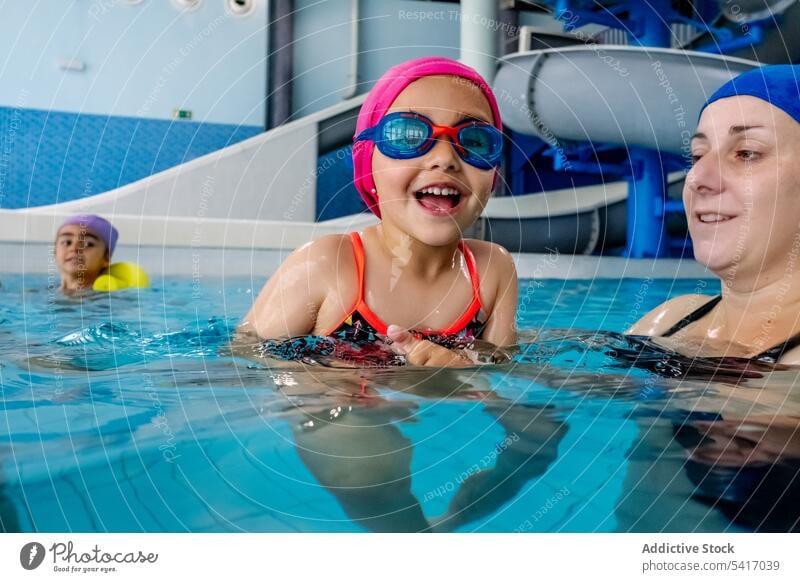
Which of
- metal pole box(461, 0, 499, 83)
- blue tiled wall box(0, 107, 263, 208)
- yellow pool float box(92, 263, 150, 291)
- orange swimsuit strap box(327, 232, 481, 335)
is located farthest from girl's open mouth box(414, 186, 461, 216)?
blue tiled wall box(0, 107, 263, 208)

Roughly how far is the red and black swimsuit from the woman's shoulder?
0.23m

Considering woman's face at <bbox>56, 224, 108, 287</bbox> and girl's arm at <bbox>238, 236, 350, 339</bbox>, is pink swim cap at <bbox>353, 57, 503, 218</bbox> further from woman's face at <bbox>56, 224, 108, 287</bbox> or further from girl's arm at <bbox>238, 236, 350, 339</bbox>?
woman's face at <bbox>56, 224, 108, 287</bbox>

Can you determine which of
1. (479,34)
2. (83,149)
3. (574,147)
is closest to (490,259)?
(574,147)

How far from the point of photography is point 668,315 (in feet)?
3.29

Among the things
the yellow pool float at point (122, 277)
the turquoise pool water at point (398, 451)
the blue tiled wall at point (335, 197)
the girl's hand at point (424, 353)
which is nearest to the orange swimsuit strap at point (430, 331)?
the girl's hand at point (424, 353)

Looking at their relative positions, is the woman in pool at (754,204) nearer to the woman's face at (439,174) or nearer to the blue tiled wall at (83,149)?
the woman's face at (439,174)

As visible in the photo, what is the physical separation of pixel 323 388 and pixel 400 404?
9 centimetres

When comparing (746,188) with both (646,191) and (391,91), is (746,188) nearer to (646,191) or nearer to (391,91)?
(391,91)

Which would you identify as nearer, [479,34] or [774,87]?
[774,87]

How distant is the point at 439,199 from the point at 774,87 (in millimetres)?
359

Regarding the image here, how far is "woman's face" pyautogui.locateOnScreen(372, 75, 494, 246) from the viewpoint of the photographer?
2.77 feet

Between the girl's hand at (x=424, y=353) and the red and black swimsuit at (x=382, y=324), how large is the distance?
7 centimetres

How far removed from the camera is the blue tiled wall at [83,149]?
3.94 meters

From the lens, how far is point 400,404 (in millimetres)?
590
